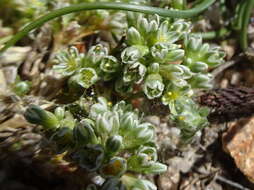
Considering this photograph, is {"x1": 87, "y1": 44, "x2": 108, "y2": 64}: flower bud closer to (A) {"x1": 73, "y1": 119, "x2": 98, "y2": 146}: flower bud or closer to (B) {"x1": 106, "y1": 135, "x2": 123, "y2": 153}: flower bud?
(A) {"x1": 73, "y1": 119, "x2": 98, "y2": 146}: flower bud

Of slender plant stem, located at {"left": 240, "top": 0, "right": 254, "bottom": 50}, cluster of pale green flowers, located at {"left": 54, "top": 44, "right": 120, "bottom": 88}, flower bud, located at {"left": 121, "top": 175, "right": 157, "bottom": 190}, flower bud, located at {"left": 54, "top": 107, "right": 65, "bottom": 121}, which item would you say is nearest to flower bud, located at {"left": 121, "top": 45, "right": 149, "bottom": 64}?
cluster of pale green flowers, located at {"left": 54, "top": 44, "right": 120, "bottom": 88}

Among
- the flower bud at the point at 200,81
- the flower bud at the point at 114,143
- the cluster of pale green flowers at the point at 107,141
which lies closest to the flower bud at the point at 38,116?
the cluster of pale green flowers at the point at 107,141

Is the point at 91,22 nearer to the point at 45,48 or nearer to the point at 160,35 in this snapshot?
the point at 45,48

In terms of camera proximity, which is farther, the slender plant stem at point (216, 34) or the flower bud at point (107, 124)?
the slender plant stem at point (216, 34)

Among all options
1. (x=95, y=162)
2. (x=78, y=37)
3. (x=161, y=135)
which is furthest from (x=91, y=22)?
(x=95, y=162)

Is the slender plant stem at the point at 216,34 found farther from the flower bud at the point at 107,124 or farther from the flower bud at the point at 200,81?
the flower bud at the point at 107,124

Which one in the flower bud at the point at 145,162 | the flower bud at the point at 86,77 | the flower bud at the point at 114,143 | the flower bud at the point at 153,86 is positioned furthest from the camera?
the flower bud at the point at 86,77
